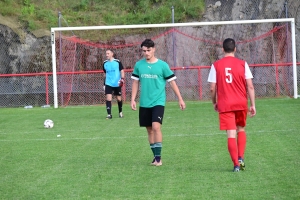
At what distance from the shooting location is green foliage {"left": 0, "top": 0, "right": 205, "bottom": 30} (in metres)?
30.8

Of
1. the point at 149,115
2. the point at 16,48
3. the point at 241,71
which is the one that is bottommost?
the point at 149,115

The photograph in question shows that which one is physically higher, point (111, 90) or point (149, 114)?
point (111, 90)

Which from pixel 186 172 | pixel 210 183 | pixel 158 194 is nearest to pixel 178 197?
pixel 158 194

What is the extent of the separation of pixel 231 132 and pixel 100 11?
80.2 feet

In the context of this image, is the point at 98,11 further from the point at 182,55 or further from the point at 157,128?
the point at 157,128

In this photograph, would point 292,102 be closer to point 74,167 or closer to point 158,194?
point 74,167

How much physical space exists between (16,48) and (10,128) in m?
13.3

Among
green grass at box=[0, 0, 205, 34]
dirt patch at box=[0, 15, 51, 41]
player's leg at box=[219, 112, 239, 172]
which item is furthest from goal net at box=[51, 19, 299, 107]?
player's leg at box=[219, 112, 239, 172]

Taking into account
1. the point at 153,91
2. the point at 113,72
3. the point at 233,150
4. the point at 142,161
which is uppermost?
the point at 113,72

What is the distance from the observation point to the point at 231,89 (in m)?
8.66

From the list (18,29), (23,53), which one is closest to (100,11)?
(18,29)

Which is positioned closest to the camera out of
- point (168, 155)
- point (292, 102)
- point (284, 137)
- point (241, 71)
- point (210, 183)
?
point (210, 183)

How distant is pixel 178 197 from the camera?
7055 millimetres

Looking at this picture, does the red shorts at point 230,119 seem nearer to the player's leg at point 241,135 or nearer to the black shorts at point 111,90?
the player's leg at point 241,135
